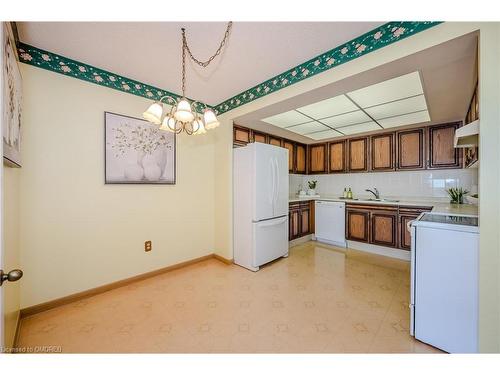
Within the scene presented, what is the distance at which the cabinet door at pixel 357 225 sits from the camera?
133 inches

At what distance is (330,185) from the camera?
14.5 ft

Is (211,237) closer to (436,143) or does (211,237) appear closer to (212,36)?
(212,36)

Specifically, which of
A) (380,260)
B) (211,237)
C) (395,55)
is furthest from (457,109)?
(211,237)

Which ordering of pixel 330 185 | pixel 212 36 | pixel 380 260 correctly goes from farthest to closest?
pixel 330 185 < pixel 380 260 < pixel 212 36

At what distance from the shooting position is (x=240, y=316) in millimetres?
1757

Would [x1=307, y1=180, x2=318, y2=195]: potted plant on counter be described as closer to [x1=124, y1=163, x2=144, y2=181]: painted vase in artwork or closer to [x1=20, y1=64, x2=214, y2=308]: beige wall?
[x1=20, y1=64, x2=214, y2=308]: beige wall

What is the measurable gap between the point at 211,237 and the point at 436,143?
3.69m

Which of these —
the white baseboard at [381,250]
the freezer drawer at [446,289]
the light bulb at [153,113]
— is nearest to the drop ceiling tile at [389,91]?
the freezer drawer at [446,289]

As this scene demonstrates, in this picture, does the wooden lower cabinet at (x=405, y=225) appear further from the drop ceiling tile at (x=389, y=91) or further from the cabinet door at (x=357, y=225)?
the drop ceiling tile at (x=389, y=91)

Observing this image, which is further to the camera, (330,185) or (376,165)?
(330,185)

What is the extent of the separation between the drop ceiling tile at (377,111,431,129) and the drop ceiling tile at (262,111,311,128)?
1164 millimetres

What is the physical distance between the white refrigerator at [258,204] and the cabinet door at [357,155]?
5.35 ft

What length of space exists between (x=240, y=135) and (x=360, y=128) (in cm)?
198

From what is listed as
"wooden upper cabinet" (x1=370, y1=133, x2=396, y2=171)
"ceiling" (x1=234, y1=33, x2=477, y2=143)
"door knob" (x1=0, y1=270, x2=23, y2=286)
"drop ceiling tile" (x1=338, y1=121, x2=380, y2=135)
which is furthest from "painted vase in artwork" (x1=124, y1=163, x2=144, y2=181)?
"wooden upper cabinet" (x1=370, y1=133, x2=396, y2=171)
